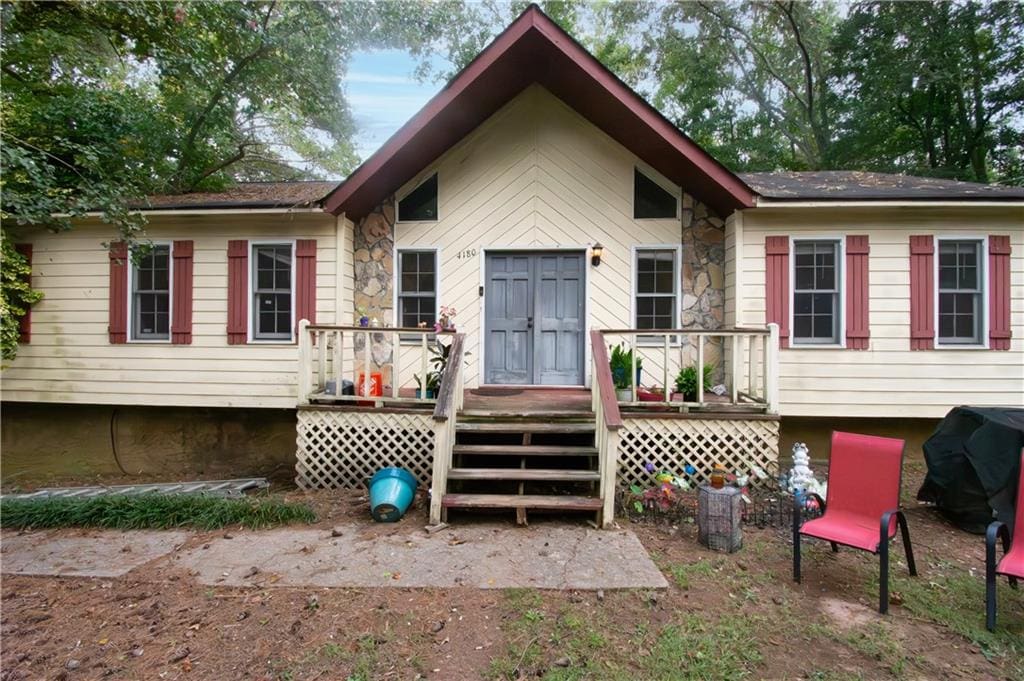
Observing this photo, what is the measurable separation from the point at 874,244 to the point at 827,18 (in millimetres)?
14365

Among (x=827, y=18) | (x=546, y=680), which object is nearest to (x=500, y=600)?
(x=546, y=680)

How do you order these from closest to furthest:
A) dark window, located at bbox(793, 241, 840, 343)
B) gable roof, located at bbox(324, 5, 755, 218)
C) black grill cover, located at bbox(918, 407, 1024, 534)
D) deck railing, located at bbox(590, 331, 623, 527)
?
1. black grill cover, located at bbox(918, 407, 1024, 534)
2. deck railing, located at bbox(590, 331, 623, 527)
3. gable roof, located at bbox(324, 5, 755, 218)
4. dark window, located at bbox(793, 241, 840, 343)

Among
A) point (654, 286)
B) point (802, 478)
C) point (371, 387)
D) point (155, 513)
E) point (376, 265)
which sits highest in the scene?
point (376, 265)

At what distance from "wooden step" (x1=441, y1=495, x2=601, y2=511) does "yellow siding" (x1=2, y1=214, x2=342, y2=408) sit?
3760 mm

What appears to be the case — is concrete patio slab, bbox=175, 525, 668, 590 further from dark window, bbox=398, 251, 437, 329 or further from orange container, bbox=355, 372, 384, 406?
dark window, bbox=398, 251, 437, 329

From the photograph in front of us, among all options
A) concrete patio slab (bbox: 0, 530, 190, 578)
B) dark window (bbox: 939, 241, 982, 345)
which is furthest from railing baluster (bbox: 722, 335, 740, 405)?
concrete patio slab (bbox: 0, 530, 190, 578)

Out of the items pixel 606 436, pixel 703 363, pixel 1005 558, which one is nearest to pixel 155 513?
pixel 606 436

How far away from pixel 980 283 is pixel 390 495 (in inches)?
319

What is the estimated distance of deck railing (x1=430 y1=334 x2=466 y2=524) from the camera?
4.44 meters

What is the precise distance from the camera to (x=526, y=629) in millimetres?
2826

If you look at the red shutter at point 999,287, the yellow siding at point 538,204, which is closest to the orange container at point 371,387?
the yellow siding at point 538,204

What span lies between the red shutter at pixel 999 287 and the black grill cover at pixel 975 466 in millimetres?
2206

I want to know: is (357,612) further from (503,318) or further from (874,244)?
(874,244)

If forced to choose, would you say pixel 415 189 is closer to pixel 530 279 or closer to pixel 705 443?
pixel 530 279
